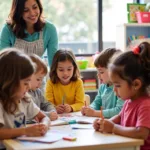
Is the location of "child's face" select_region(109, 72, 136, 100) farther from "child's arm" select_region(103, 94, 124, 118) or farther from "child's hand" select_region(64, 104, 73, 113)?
"child's hand" select_region(64, 104, 73, 113)

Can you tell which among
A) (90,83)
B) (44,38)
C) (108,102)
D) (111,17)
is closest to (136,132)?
(108,102)

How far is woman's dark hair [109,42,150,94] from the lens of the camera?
Answer: 1.59 meters

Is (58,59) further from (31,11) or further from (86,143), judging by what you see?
(86,143)

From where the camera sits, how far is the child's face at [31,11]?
A: 2508 millimetres

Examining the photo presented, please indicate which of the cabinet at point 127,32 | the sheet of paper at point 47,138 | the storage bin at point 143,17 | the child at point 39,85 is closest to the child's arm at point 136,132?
the sheet of paper at point 47,138

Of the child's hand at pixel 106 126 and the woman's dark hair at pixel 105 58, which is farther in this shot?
the woman's dark hair at pixel 105 58

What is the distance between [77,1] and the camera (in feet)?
14.2

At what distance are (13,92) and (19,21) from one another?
3.61 feet

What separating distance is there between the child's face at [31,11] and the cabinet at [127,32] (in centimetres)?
155

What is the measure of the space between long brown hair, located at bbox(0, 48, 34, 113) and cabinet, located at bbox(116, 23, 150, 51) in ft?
7.67

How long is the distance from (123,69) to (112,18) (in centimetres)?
300

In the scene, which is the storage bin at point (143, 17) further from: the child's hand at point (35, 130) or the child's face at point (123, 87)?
the child's hand at point (35, 130)

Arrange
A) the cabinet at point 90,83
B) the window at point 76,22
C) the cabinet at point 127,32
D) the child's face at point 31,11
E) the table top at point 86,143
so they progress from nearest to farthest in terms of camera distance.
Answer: the table top at point 86,143 < the child's face at point 31,11 < the cabinet at point 127,32 < the cabinet at point 90,83 < the window at point 76,22

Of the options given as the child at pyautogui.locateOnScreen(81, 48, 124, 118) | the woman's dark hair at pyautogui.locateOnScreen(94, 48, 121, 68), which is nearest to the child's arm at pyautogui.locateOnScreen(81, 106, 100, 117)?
the child at pyautogui.locateOnScreen(81, 48, 124, 118)
